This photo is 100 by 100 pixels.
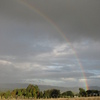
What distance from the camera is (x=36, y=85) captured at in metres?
52.5

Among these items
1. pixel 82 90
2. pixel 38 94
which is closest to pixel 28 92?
pixel 38 94

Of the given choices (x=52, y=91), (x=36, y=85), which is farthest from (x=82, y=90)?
(x=36, y=85)

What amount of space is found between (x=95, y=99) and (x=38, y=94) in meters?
20.8

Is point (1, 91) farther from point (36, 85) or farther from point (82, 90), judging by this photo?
point (82, 90)

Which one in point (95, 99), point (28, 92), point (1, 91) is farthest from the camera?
point (28, 92)

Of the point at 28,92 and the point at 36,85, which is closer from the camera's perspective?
the point at 28,92

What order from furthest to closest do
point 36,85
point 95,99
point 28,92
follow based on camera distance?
point 36,85
point 28,92
point 95,99

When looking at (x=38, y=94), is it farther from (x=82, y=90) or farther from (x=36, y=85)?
(x=82, y=90)

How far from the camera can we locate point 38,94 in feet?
164

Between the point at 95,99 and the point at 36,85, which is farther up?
the point at 36,85

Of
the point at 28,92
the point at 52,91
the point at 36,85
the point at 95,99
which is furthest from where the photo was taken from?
the point at 52,91

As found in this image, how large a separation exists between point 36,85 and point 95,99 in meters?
23.0

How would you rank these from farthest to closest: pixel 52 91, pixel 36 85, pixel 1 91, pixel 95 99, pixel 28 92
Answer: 1. pixel 52 91
2. pixel 36 85
3. pixel 28 92
4. pixel 1 91
5. pixel 95 99

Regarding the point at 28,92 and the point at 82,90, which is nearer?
the point at 28,92
